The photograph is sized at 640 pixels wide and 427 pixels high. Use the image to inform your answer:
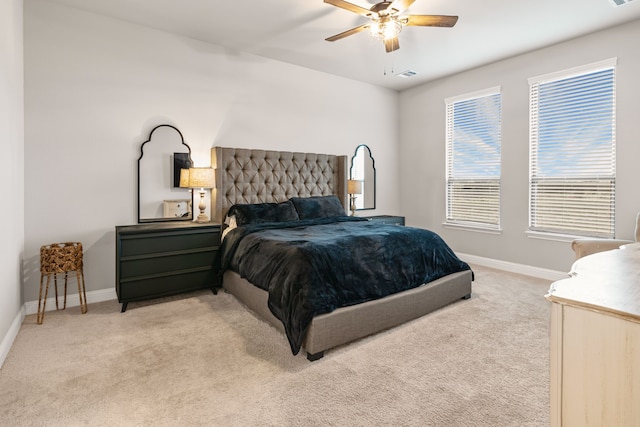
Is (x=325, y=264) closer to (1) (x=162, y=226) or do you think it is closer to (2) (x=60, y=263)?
(1) (x=162, y=226)

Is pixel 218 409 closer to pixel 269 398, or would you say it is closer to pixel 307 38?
pixel 269 398

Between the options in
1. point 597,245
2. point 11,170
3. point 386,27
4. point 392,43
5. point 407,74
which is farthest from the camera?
point 407,74

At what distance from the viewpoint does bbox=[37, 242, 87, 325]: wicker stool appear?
9.87 feet

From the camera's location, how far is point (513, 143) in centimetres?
468

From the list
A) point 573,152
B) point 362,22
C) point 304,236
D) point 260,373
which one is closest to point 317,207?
point 304,236

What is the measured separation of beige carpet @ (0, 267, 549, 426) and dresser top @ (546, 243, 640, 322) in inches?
39.6

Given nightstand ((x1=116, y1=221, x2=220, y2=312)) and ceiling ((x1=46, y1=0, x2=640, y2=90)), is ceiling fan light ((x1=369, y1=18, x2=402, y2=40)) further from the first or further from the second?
nightstand ((x1=116, y1=221, x2=220, y2=312))

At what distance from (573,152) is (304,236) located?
3.39 m

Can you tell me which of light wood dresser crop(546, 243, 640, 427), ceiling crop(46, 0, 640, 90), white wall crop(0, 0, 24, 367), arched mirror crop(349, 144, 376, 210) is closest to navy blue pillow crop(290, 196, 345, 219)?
arched mirror crop(349, 144, 376, 210)

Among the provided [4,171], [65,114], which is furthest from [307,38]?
[4,171]

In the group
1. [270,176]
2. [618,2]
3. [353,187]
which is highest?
[618,2]

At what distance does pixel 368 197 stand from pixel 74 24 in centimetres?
438

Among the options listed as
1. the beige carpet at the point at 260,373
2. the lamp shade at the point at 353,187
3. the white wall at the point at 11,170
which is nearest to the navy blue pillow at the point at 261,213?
the beige carpet at the point at 260,373

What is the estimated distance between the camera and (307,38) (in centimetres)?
406
